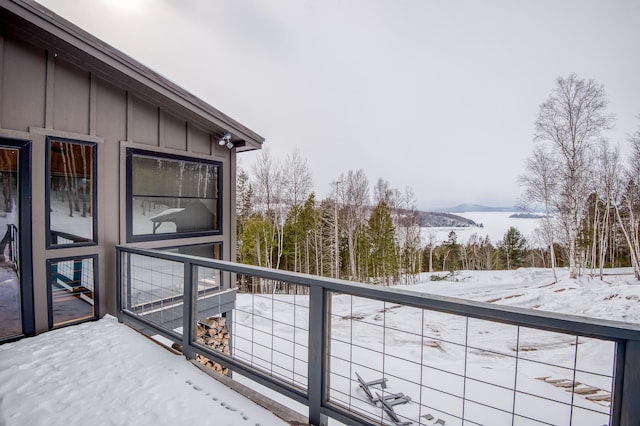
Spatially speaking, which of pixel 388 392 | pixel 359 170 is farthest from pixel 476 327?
pixel 359 170

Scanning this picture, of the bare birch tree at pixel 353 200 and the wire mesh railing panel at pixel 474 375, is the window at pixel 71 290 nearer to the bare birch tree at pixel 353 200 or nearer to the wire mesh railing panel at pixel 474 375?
the wire mesh railing panel at pixel 474 375

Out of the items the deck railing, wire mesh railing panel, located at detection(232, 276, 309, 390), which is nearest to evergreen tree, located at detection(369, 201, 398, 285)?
the deck railing

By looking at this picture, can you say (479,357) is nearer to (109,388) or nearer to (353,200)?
(109,388)

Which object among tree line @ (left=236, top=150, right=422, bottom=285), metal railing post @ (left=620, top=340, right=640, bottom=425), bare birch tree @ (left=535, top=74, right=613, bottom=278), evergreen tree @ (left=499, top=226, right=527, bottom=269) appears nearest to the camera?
metal railing post @ (left=620, top=340, right=640, bottom=425)

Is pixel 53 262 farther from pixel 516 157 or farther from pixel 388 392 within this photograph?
pixel 516 157

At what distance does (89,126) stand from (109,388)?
2.98m

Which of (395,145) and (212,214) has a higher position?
(395,145)

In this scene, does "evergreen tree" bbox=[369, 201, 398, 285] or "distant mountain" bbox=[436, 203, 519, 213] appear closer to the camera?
"evergreen tree" bbox=[369, 201, 398, 285]

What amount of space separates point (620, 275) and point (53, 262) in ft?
67.7

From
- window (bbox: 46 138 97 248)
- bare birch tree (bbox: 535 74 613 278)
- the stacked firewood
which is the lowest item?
the stacked firewood

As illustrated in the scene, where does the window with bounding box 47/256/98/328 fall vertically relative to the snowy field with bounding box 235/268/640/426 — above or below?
above

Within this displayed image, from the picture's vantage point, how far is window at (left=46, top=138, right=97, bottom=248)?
10.8 feet

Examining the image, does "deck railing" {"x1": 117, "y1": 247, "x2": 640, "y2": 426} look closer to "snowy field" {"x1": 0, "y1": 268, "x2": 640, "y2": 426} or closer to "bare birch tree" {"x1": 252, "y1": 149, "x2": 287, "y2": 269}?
"snowy field" {"x1": 0, "y1": 268, "x2": 640, "y2": 426}

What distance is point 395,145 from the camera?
2231 cm
